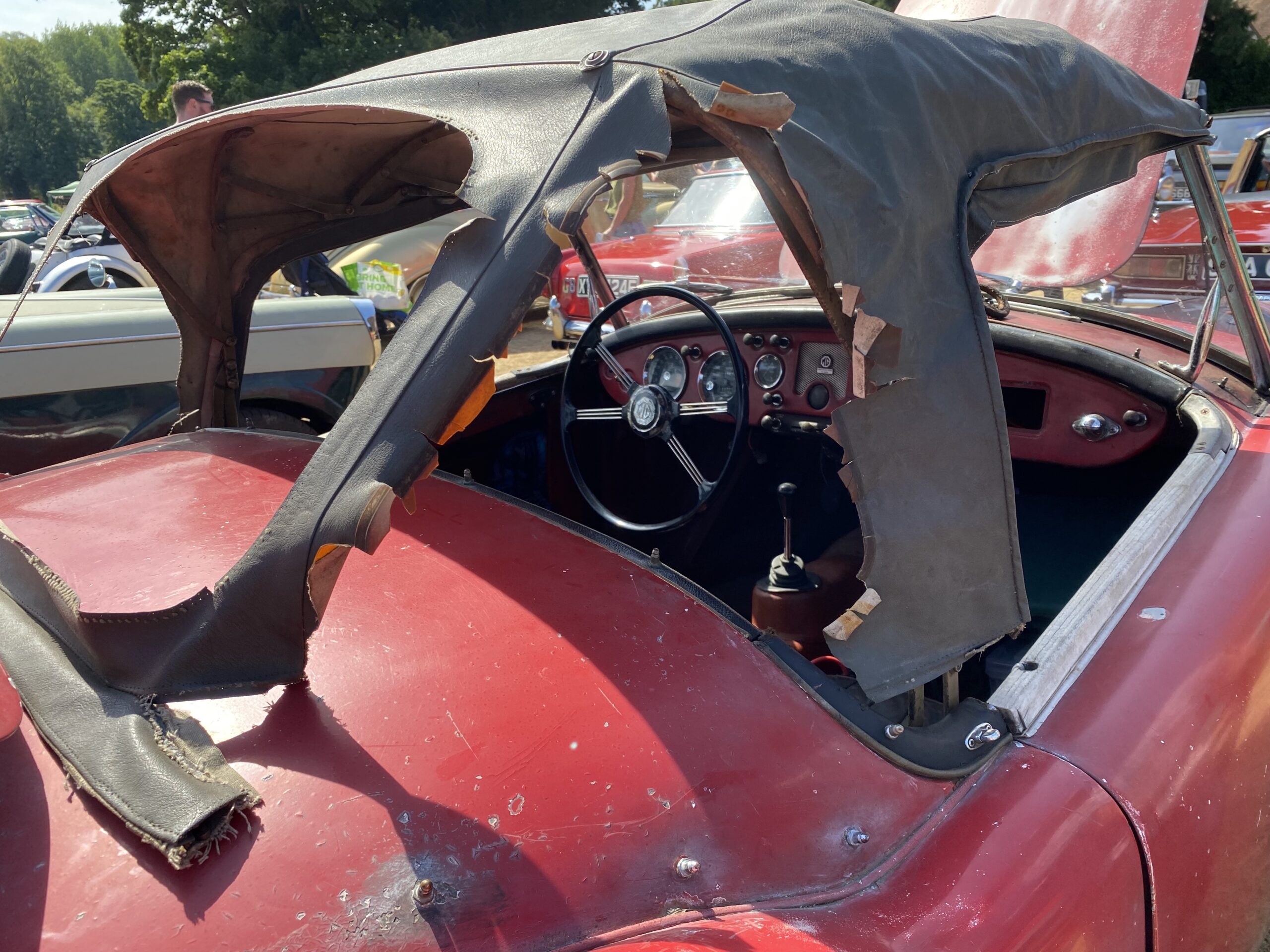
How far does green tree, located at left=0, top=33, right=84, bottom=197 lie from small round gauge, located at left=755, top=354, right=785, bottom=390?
51.4 m

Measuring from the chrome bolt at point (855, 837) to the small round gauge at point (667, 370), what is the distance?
1.81 m

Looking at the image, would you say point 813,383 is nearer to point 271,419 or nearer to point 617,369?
point 617,369

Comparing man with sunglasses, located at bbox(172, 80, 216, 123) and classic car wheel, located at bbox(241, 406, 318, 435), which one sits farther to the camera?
man with sunglasses, located at bbox(172, 80, 216, 123)

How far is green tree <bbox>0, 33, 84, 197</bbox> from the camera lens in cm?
4497

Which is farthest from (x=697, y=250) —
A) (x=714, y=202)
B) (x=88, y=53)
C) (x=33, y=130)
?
(x=88, y=53)

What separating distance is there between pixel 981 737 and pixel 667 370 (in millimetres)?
1784

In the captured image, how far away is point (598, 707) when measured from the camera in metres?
1.31

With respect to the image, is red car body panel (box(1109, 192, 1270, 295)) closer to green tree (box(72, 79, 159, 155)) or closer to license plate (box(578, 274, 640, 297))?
license plate (box(578, 274, 640, 297))

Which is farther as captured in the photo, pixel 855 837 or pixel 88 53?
pixel 88 53

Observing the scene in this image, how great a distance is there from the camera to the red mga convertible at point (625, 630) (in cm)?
108

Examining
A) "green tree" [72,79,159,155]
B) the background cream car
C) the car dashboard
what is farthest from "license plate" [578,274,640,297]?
"green tree" [72,79,159,155]

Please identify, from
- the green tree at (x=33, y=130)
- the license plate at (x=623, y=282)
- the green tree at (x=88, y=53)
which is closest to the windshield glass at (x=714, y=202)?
the license plate at (x=623, y=282)

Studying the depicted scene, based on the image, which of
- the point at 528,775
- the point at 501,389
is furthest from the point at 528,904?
the point at 501,389

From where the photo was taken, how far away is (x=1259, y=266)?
17.6 feet
